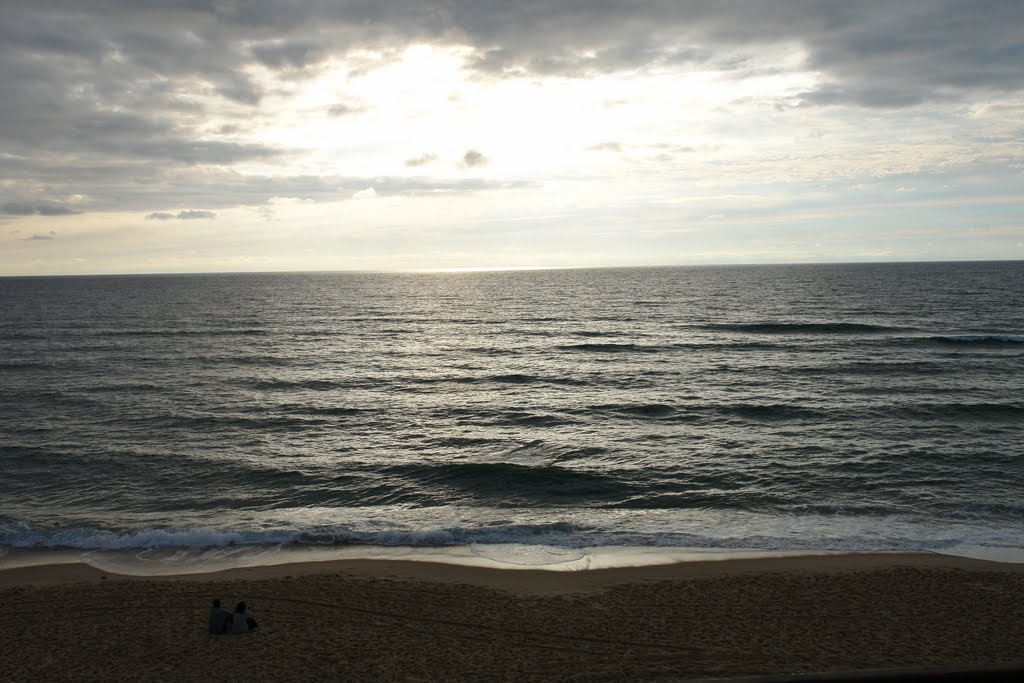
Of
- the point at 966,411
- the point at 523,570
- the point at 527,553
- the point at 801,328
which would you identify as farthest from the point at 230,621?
the point at 801,328

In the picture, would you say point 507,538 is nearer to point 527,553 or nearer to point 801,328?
point 527,553

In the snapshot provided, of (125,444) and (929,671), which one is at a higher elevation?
(929,671)

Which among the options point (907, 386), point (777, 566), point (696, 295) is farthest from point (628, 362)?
point (696, 295)

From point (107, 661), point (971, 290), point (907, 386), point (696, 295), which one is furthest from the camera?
point (696, 295)

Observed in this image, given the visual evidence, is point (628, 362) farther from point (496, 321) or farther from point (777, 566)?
point (496, 321)

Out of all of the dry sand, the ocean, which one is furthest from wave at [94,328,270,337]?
the dry sand

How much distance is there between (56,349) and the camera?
196ft

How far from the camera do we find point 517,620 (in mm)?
15312

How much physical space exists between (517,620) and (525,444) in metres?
14.9

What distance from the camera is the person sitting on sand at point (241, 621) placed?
1451 cm

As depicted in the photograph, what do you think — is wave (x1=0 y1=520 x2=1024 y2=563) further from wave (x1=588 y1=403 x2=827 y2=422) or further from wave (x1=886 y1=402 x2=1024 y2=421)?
wave (x1=886 y1=402 x2=1024 y2=421)

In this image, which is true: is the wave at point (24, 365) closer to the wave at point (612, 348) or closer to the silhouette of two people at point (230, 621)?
the wave at point (612, 348)

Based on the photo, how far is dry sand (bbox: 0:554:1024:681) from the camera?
13.3 metres

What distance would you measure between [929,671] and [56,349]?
69659 millimetres
